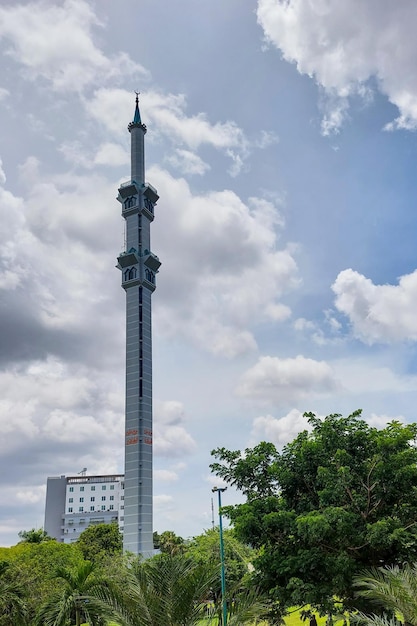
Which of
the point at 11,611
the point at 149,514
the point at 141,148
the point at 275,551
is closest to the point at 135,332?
the point at 149,514

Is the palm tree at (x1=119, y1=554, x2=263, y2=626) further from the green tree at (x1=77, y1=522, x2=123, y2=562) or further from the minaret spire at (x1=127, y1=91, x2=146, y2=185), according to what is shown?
the minaret spire at (x1=127, y1=91, x2=146, y2=185)

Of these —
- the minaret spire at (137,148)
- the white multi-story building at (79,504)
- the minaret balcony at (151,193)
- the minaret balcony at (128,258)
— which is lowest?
the white multi-story building at (79,504)

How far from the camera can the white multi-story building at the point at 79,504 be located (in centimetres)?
10631

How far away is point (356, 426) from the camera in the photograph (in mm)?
22438

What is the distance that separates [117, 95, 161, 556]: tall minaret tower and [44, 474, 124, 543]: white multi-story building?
153ft

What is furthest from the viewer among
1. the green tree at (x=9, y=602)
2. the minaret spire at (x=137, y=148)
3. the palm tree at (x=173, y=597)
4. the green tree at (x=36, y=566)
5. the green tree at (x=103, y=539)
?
the minaret spire at (x=137, y=148)

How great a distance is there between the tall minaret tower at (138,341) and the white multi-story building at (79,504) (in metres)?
46.8

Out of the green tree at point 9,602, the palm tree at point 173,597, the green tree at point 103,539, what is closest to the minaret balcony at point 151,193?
the green tree at point 103,539

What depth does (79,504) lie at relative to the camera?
358 ft

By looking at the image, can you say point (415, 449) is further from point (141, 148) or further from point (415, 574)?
point (141, 148)

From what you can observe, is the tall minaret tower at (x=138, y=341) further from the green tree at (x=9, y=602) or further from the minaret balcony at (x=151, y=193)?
the green tree at (x=9, y=602)

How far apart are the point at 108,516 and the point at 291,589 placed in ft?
307

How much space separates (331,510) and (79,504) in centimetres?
9994

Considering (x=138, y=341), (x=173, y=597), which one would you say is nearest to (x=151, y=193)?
(x=138, y=341)
